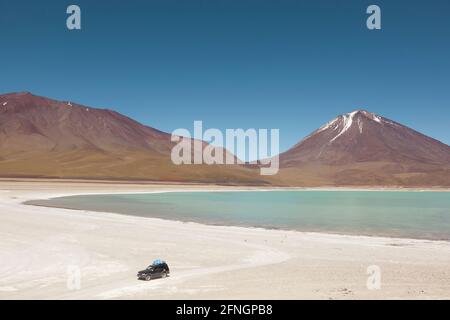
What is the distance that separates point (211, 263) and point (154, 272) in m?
3.76

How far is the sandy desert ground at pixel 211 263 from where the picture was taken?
13.8 meters

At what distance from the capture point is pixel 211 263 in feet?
62.3

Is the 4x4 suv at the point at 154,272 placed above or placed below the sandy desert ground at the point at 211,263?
above

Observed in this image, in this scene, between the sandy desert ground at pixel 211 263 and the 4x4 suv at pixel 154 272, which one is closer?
the sandy desert ground at pixel 211 263

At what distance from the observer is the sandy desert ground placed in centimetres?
1378

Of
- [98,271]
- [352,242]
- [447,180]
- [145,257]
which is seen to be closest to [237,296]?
[98,271]

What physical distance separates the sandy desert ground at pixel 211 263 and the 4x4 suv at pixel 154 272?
0.37 meters

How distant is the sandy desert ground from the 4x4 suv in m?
0.37

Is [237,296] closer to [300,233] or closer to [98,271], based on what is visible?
[98,271]

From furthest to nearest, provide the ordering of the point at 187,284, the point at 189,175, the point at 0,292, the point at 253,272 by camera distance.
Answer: the point at 189,175 < the point at 253,272 < the point at 187,284 < the point at 0,292
